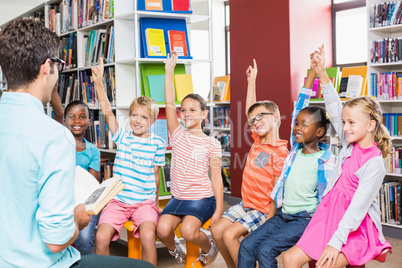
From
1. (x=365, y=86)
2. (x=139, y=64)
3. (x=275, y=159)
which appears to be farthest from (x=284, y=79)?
(x=275, y=159)

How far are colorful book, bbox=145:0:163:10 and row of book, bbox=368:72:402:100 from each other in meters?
2.13

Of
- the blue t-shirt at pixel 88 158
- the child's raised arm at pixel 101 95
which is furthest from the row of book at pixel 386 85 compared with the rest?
the blue t-shirt at pixel 88 158

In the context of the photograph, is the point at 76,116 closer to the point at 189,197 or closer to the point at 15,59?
the point at 189,197

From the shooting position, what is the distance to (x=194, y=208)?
2.57 metres

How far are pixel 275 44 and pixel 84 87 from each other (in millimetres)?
2182

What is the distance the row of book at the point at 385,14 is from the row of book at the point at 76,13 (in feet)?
7.84

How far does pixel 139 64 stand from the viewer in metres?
3.21

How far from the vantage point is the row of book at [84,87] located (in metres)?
3.42

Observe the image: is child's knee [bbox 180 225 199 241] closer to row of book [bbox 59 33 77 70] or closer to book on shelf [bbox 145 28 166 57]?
book on shelf [bbox 145 28 166 57]

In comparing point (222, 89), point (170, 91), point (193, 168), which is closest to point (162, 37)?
point (170, 91)

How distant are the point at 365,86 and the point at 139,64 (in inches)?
89.9

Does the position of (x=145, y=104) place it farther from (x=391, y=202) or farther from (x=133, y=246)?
(x=391, y=202)

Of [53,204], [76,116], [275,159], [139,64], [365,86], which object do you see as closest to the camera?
[53,204]

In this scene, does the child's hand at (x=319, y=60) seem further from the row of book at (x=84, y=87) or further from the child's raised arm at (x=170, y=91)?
the row of book at (x=84, y=87)
